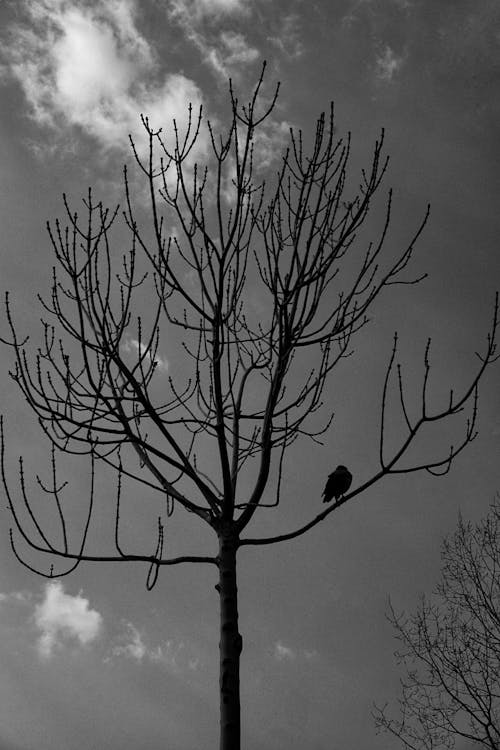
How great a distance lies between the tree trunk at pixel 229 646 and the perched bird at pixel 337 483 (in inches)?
119

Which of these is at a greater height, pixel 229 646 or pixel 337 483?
pixel 337 483

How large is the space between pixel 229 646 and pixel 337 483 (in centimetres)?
345

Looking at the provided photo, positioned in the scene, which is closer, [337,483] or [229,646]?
[229,646]

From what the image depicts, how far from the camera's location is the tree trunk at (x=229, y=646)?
8.00ft

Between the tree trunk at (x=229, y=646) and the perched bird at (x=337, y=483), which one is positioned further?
the perched bird at (x=337, y=483)

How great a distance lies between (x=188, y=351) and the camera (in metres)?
4.02

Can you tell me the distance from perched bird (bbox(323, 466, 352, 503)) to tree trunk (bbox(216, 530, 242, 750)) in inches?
119

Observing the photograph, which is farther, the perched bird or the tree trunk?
the perched bird

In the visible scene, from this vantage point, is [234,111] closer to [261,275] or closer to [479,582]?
[261,275]

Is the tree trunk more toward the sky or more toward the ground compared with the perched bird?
more toward the ground

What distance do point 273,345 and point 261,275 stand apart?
0.41 metres


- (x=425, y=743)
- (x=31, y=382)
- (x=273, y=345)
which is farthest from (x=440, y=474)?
(x=425, y=743)

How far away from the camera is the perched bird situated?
5773mm

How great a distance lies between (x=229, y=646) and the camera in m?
2.59
